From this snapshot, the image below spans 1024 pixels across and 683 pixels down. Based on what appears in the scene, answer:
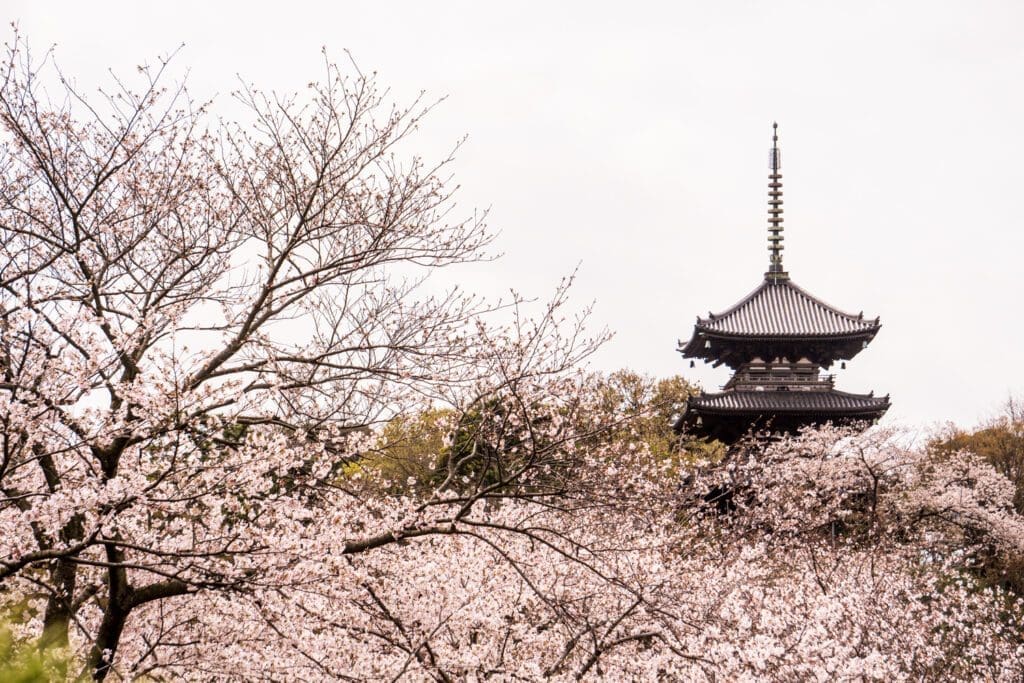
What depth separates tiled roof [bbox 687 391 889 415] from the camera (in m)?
24.0

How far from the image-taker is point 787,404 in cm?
2447

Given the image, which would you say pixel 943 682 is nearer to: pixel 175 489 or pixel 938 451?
pixel 175 489

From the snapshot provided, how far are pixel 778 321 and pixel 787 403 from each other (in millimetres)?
2607

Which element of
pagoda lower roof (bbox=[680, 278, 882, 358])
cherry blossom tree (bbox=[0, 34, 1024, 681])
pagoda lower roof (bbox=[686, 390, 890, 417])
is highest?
pagoda lower roof (bbox=[680, 278, 882, 358])

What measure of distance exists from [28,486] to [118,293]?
4.75 ft

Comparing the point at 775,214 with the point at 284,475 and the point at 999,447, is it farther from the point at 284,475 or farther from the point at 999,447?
the point at 284,475

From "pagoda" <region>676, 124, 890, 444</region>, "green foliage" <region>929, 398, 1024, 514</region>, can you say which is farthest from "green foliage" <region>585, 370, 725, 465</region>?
"green foliage" <region>929, 398, 1024, 514</region>

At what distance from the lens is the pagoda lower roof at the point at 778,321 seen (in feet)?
82.9

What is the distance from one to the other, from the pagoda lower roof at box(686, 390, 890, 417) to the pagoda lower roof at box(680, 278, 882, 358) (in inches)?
62.1

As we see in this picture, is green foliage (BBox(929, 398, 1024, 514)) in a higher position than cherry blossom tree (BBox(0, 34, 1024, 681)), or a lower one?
higher

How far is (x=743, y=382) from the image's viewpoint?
25734 millimetres

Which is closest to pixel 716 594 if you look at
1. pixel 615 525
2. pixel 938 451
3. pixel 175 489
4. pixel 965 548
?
pixel 615 525

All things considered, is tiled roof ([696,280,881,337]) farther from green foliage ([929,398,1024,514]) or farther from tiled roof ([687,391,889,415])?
green foliage ([929,398,1024,514])

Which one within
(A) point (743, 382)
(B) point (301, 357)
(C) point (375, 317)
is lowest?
(B) point (301, 357)
